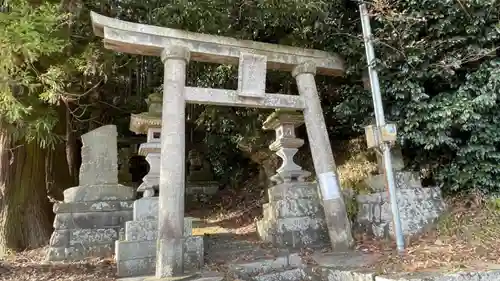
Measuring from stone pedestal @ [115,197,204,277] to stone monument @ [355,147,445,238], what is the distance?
2.75m

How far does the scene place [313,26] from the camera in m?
7.14

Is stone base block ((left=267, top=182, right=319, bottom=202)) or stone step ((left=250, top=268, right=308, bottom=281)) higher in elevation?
stone base block ((left=267, top=182, right=319, bottom=202))

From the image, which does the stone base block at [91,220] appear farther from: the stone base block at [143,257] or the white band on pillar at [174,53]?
the white band on pillar at [174,53]

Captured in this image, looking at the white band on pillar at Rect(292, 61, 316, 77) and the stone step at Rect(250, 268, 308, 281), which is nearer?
the stone step at Rect(250, 268, 308, 281)

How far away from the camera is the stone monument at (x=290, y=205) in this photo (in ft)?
20.7

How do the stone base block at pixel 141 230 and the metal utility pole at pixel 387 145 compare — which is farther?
the stone base block at pixel 141 230

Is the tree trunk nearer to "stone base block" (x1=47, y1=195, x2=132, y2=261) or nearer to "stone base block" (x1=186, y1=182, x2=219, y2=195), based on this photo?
"stone base block" (x1=47, y1=195, x2=132, y2=261)

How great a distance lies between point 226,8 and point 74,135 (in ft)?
17.9

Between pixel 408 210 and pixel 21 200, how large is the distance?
717cm

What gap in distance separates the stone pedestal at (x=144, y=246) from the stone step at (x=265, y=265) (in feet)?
1.96

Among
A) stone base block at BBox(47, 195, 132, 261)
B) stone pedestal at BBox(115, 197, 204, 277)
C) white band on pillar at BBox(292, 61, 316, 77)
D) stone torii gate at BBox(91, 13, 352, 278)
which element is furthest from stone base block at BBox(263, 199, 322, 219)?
stone base block at BBox(47, 195, 132, 261)

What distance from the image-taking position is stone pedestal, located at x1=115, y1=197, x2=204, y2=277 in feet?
16.9

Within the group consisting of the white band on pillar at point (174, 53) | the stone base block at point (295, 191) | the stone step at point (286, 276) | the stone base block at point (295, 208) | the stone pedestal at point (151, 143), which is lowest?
the stone step at point (286, 276)

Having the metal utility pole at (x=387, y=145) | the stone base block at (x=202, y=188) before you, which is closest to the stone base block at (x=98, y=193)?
the metal utility pole at (x=387, y=145)
